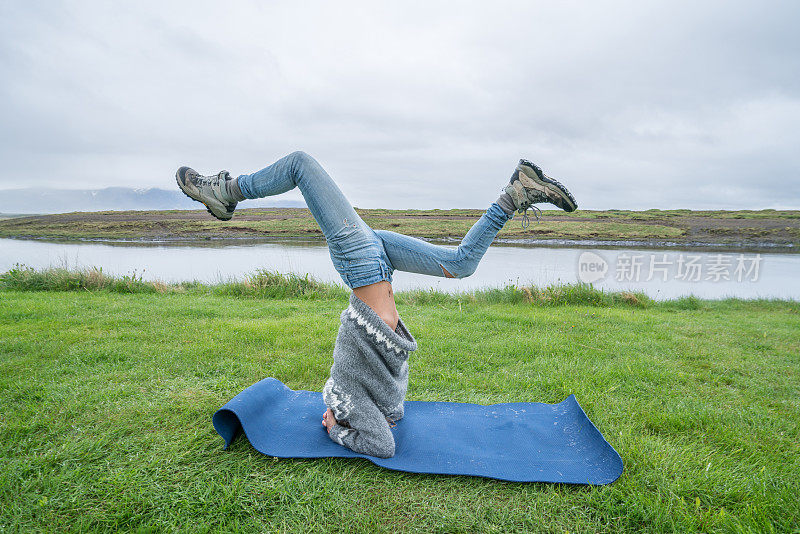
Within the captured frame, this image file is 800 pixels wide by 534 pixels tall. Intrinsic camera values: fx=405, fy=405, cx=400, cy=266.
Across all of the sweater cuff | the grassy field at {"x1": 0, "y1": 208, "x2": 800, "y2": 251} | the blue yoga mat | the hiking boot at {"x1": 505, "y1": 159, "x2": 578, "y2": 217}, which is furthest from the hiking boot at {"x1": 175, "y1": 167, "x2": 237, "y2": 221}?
the grassy field at {"x1": 0, "y1": 208, "x2": 800, "y2": 251}

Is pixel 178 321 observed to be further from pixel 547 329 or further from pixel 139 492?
pixel 547 329

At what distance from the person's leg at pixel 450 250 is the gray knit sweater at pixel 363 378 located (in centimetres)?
43

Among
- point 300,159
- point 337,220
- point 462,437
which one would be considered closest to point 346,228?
point 337,220

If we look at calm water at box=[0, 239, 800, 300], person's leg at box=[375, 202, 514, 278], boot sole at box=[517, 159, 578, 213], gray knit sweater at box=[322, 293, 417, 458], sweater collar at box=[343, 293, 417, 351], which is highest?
boot sole at box=[517, 159, 578, 213]

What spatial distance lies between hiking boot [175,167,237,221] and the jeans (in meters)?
0.13

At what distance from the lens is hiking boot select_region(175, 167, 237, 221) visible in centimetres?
258

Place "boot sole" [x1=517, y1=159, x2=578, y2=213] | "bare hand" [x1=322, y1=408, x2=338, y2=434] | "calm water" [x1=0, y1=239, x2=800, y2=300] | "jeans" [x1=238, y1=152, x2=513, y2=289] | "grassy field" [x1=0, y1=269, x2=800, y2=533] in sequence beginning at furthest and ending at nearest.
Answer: "calm water" [x1=0, y1=239, x2=800, y2=300] < "boot sole" [x1=517, y1=159, x2=578, y2=213] < "bare hand" [x1=322, y1=408, x2=338, y2=434] < "jeans" [x1=238, y1=152, x2=513, y2=289] < "grassy field" [x1=0, y1=269, x2=800, y2=533]

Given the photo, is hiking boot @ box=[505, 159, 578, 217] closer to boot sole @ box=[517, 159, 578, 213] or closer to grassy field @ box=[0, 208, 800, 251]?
boot sole @ box=[517, 159, 578, 213]

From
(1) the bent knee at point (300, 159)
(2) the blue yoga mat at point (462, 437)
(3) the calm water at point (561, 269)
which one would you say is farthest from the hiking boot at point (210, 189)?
(3) the calm water at point (561, 269)

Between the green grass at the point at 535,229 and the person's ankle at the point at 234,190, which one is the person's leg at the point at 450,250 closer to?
the person's ankle at the point at 234,190

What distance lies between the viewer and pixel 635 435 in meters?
2.64

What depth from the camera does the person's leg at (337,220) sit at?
2.35 m

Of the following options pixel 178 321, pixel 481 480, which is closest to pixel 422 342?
pixel 481 480

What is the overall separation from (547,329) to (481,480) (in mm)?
3598
